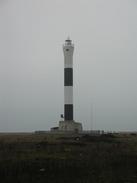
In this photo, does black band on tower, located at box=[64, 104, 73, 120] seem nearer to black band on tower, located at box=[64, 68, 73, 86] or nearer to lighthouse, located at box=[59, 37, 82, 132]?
lighthouse, located at box=[59, 37, 82, 132]

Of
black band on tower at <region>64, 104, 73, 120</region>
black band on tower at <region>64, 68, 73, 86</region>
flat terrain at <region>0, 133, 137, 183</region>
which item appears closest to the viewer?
flat terrain at <region>0, 133, 137, 183</region>

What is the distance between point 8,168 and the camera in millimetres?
28047

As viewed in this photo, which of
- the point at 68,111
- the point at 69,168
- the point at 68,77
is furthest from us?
the point at 68,111

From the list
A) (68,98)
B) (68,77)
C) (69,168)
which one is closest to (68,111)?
(68,98)

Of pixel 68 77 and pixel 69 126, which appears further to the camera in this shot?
pixel 69 126

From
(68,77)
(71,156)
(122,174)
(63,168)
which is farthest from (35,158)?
(68,77)

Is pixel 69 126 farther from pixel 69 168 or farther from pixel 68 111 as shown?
pixel 69 168

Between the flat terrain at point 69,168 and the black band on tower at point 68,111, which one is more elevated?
the black band on tower at point 68,111

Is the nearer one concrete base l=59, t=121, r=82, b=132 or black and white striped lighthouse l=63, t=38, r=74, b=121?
black and white striped lighthouse l=63, t=38, r=74, b=121

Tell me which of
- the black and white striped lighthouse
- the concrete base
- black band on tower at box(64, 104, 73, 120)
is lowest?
the concrete base

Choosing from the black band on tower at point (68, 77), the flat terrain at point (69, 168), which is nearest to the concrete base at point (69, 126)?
the black band on tower at point (68, 77)

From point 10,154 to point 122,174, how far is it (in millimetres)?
11536

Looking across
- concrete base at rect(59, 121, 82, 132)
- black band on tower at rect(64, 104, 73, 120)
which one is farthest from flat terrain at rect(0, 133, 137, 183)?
black band on tower at rect(64, 104, 73, 120)

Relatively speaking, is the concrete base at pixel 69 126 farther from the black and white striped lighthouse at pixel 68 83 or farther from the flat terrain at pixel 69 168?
the flat terrain at pixel 69 168
